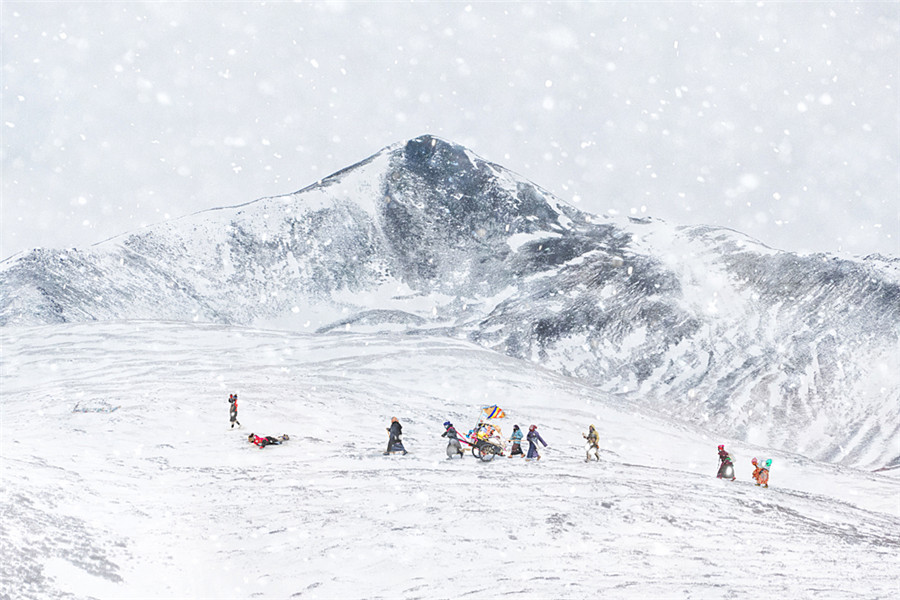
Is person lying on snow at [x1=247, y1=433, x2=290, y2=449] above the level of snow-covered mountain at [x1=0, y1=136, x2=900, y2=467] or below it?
below

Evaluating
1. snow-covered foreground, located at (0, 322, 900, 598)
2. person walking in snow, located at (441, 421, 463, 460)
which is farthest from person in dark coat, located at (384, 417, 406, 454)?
person walking in snow, located at (441, 421, 463, 460)

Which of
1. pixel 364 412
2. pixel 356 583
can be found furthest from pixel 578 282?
pixel 356 583

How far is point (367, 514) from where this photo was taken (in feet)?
59.4

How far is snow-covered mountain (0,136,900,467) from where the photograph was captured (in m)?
132

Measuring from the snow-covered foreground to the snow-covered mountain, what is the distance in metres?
94.9

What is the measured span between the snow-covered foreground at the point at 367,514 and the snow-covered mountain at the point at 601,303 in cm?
9488

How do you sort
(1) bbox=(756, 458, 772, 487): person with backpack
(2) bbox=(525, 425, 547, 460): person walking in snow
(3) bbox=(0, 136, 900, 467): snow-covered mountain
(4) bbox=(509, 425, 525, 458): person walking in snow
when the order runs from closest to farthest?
(1) bbox=(756, 458, 772, 487): person with backpack < (2) bbox=(525, 425, 547, 460): person walking in snow < (4) bbox=(509, 425, 525, 458): person walking in snow < (3) bbox=(0, 136, 900, 467): snow-covered mountain

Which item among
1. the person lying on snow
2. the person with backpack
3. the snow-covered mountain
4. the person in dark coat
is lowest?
the person with backpack

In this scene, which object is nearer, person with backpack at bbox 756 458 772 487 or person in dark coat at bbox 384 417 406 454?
person with backpack at bbox 756 458 772 487

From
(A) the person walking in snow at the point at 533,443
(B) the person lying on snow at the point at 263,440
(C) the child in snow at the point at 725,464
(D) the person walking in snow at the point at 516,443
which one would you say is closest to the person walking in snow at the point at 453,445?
(D) the person walking in snow at the point at 516,443

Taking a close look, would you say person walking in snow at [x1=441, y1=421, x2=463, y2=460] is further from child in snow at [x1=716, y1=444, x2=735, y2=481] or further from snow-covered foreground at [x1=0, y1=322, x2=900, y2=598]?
child in snow at [x1=716, y1=444, x2=735, y2=481]

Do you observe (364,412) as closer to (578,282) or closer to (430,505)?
(430,505)

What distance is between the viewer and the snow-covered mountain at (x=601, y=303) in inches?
5197

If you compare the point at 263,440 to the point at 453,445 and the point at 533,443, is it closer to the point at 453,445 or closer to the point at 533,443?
the point at 453,445
